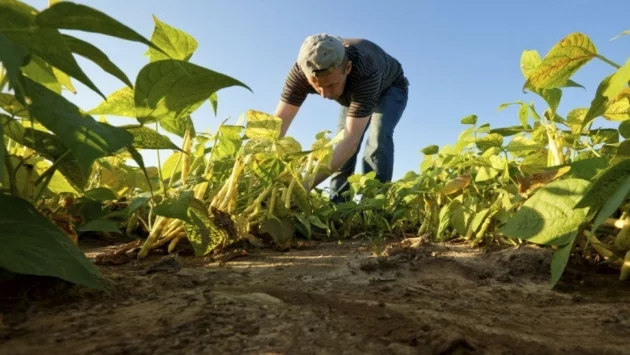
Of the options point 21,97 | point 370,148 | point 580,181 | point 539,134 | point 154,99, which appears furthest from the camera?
point 370,148

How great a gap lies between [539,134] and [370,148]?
215 cm

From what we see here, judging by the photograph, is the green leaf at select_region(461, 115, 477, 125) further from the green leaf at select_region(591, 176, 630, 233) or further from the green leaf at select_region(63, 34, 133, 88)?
the green leaf at select_region(63, 34, 133, 88)

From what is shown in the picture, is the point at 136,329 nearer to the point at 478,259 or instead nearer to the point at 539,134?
the point at 478,259

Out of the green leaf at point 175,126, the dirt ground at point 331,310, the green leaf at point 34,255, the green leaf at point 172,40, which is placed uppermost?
the green leaf at point 172,40

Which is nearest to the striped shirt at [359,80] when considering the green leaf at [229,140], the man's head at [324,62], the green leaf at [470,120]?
the man's head at [324,62]

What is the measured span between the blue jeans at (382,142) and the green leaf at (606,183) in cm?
271

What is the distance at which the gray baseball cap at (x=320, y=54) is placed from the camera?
2.93 m

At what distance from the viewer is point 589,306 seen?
3.33 ft

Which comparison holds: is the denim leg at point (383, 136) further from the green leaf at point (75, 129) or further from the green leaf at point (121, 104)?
the green leaf at point (75, 129)

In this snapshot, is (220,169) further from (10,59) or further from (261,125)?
(10,59)

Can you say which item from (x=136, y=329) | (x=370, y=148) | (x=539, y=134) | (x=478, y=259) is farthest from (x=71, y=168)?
(x=370, y=148)

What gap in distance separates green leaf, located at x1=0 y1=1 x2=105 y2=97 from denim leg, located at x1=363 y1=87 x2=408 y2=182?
10.3 ft

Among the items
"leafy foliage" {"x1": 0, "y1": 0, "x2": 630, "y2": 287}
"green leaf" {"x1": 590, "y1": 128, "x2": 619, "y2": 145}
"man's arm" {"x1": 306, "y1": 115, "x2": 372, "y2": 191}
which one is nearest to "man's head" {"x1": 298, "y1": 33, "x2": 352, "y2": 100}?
"man's arm" {"x1": 306, "y1": 115, "x2": 372, "y2": 191}

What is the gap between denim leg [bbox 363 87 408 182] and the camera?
12.3 ft
